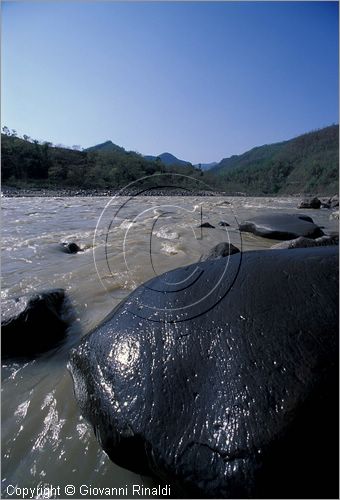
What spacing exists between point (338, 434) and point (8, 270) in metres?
4.58

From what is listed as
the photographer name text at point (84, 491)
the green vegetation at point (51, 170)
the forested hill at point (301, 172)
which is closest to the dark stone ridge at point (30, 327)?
the photographer name text at point (84, 491)

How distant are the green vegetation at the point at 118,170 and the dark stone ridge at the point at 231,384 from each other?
4.31 m

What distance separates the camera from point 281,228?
7758 millimetres

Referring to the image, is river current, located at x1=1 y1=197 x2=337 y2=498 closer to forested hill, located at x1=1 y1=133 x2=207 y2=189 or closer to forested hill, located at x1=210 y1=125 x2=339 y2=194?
forested hill, located at x1=1 y1=133 x2=207 y2=189

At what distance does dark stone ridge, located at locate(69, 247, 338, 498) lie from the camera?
4.33 feet

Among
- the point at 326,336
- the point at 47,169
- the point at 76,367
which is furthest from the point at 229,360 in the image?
the point at 47,169

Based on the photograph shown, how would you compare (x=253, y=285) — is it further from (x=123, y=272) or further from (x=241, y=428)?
(x=123, y=272)

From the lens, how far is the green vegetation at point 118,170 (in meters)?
39.7

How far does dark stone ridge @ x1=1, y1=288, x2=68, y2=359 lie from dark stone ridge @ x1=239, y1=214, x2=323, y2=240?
19.4 feet

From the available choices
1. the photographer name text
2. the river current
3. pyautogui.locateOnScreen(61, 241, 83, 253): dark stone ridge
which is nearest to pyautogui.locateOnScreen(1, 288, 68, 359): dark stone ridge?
the river current

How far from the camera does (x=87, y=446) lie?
1.73 meters

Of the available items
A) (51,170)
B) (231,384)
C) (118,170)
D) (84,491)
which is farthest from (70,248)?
(118,170)

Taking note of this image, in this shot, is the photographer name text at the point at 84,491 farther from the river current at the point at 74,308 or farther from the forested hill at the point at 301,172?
the forested hill at the point at 301,172

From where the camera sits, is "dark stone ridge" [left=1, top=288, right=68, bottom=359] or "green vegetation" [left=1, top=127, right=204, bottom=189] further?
"green vegetation" [left=1, top=127, right=204, bottom=189]
